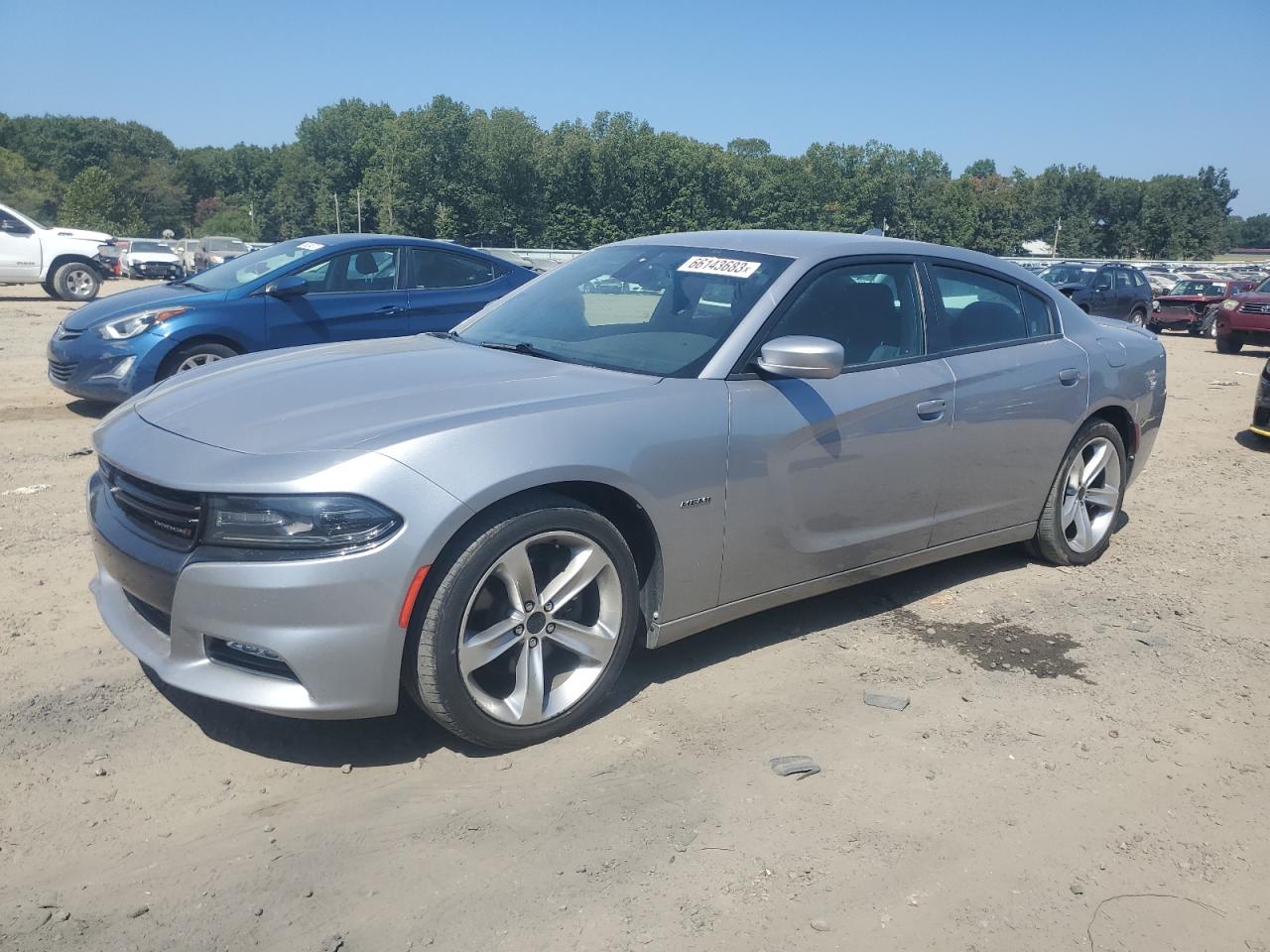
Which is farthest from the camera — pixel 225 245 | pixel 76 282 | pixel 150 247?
pixel 225 245

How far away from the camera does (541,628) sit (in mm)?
3271

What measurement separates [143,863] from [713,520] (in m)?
1.98

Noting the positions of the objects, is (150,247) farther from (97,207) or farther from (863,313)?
(97,207)

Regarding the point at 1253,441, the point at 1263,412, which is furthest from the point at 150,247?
the point at 1263,412

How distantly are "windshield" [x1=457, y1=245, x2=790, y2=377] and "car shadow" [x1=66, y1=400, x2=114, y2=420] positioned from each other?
5077 mm

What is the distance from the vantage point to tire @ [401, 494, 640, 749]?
2998mm

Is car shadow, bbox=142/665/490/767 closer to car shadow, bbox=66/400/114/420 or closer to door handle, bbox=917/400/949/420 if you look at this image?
door handle, bbox=917/400/949/420

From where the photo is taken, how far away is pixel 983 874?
2760 millimetres

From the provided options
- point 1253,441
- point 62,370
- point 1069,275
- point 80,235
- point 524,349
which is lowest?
point 1253,441

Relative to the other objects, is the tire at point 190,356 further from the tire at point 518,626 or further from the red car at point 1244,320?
the red car at point 1244,320

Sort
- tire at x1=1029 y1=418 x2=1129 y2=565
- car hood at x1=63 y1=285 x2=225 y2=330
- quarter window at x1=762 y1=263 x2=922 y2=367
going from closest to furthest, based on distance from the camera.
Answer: quarter window at x1=762 y1=263 x2=922 y2=367, tire at x1=1029 y1=418 x2=1129 y2=565, car hood at x1=63 y1=285 x2=225 y2=330

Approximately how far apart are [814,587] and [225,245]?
41473 mm

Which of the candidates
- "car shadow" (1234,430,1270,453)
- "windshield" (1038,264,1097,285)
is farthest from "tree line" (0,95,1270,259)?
"car shadow" (1234,430,1270,453)

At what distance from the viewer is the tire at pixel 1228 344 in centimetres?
1819
